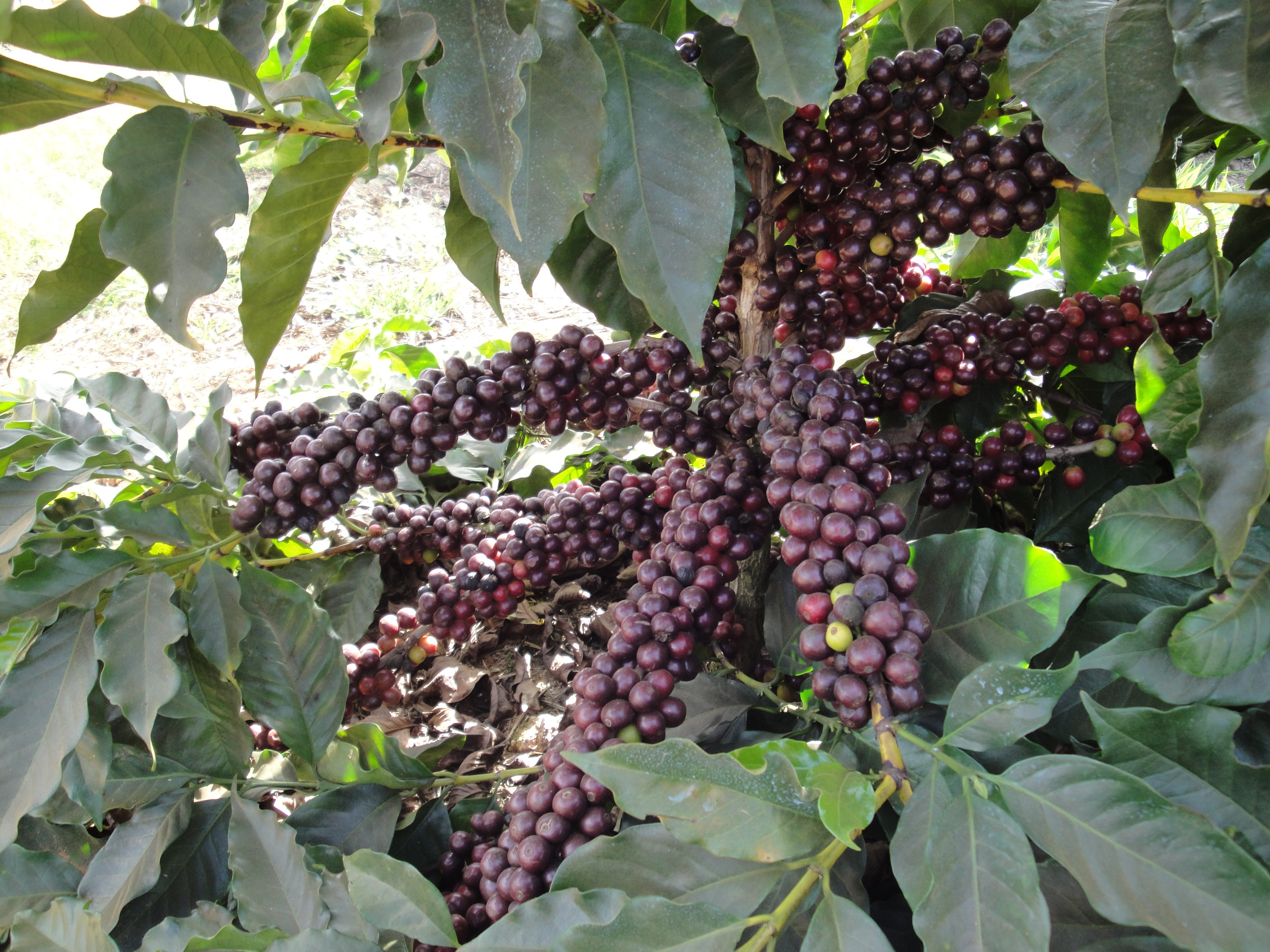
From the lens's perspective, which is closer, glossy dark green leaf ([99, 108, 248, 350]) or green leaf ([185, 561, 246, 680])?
glossy dark green leaf ([99, 108, 248, 350])

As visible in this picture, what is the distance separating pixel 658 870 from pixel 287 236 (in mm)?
602

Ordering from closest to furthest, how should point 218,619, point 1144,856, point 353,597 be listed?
point 1144,856, point 218,619, point 353,597

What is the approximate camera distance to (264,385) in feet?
5.51

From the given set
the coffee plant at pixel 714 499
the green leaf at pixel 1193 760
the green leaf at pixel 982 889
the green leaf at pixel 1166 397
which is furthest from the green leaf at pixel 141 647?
the green leaf at pixel 1166 397

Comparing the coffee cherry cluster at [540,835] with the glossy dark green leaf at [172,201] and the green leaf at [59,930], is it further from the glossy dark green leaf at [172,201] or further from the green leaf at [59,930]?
the glossy dark green leaf at [172,201]

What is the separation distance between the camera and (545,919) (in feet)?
1.56

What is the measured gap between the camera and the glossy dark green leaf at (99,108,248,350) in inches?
23.3

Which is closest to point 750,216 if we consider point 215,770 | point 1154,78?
point 1154,78

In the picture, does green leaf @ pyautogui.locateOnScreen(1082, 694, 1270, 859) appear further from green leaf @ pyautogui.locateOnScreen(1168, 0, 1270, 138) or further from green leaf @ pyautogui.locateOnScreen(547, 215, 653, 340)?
green leaf @ pyautogui.locateOnScreen(547, 215, 653, 340)

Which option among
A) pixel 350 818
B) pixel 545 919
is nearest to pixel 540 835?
pixel 545 919

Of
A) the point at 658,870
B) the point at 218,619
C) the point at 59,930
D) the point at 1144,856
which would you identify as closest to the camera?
the point at 1144,856

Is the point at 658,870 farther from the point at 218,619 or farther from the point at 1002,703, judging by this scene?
the point at 218,619

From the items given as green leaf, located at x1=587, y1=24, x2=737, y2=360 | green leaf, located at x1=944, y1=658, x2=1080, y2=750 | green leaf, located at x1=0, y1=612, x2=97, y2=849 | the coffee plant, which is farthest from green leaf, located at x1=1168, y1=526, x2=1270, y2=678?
green leaf, located at x1=0, y1=612, x2=97, y2=849

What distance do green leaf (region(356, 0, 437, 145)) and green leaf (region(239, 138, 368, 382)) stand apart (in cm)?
14
